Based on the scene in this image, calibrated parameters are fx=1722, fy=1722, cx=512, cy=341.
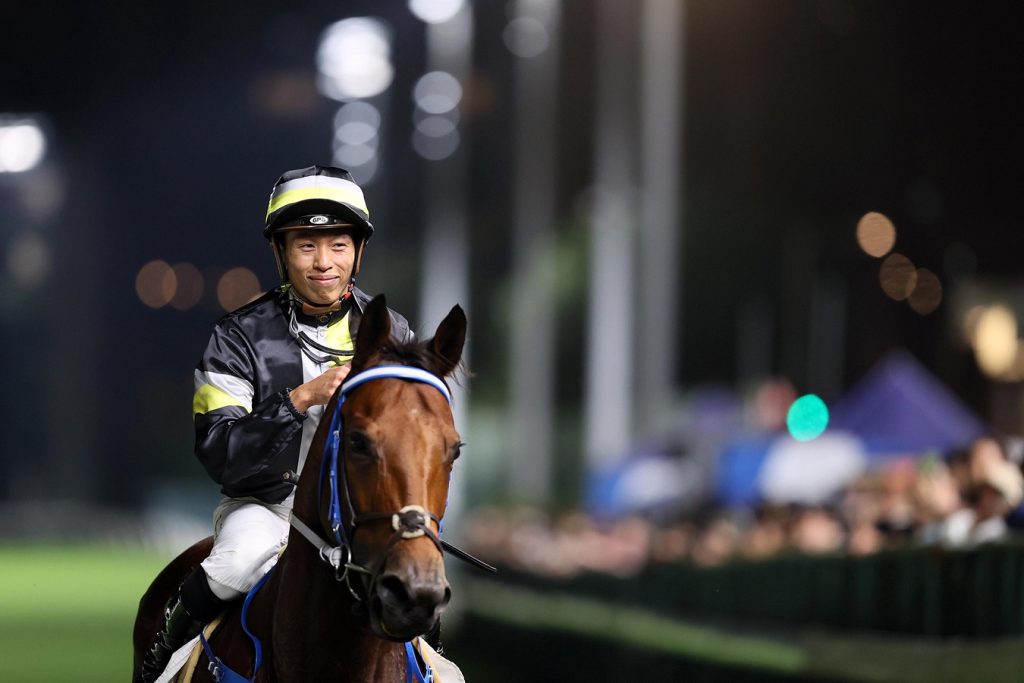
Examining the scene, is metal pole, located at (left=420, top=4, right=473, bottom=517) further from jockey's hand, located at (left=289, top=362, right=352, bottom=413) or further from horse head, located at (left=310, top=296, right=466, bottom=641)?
horse head, located at (left=310, top=296, right=466, bottom=641)

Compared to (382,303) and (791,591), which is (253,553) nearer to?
(382,303)

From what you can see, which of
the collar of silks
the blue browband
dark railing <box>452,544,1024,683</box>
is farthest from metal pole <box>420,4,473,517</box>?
the blue browband

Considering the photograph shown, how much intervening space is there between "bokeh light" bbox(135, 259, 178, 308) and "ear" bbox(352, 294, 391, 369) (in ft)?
238

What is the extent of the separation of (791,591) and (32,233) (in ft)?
183

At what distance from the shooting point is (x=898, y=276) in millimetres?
38969

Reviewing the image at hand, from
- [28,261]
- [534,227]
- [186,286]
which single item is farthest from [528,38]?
[186,286]

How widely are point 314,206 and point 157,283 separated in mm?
72861

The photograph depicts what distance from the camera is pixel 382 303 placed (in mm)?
4461

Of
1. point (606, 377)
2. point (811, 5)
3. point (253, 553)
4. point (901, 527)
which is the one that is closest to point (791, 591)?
point (901, 527)

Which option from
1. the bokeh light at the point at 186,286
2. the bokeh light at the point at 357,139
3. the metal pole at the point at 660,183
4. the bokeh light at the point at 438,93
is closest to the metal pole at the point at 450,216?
the bokeh light at the point at 438,93

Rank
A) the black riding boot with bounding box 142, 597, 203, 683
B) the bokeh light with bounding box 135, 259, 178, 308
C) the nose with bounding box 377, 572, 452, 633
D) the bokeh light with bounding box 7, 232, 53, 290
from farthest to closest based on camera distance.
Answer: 1. the bokeh light with bounding box 135, 259, 178, 308
2. the bokeh light with bounding box 7, 232, 53, 290
3. the black riding boot with bounding box 142, 597, 203, 683
4. the nose with bounding box 377, 572, 452, 633

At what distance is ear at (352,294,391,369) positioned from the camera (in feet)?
14.7

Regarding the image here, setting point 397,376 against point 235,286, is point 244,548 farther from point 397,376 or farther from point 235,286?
point 235,286

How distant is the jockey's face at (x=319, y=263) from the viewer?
205 inches
